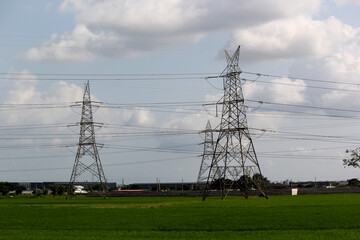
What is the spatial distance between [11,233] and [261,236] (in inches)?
603

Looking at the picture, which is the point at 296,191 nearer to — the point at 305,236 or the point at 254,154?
the point at 254,154

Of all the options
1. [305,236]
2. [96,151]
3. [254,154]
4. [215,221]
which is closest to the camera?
[305,236]

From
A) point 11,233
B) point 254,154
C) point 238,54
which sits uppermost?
point 238,54

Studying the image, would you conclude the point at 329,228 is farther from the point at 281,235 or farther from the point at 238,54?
the point at 238,54

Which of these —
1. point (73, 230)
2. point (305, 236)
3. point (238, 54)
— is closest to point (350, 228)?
point (305, 236)

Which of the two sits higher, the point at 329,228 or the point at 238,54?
the point at 238,54

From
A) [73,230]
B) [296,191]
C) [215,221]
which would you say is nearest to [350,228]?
[215,221]

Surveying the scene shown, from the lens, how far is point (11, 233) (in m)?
30.7

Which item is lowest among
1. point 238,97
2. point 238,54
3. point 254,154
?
point 254,154

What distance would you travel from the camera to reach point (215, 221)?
37.7m

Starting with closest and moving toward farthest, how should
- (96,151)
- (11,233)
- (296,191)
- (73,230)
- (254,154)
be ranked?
(11,233) < (73,230) < (254,154) < (96,151) < (296,191)

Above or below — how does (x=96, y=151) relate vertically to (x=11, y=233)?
above

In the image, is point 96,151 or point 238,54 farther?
point 96,151

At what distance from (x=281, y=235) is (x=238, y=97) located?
4761 cm
